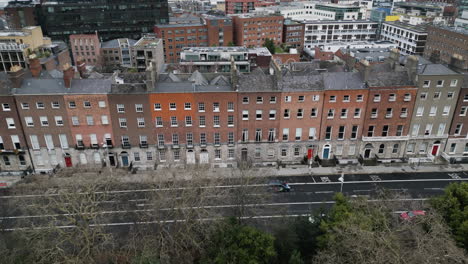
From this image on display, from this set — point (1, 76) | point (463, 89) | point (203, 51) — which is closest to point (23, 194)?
point (1, 76)

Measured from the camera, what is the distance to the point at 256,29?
465 feet

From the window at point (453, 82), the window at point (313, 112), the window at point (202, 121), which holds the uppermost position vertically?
the window at point (453, 82)

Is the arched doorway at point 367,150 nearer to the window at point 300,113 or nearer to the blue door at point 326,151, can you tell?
the blue door at point 326,151

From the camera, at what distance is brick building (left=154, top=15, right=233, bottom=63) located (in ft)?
427

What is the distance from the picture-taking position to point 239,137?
5947cm

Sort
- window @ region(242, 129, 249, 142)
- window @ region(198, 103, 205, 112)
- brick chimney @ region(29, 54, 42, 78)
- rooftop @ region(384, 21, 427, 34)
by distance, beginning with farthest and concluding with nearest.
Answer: rooftop @ region(384, 21, 427, 34) < window @ region(242, 129, 249, 142) < brick chimney @ region(29, 54, 42, 78) < window @ region(198, 103, 205, 112)

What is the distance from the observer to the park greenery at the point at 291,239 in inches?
1202

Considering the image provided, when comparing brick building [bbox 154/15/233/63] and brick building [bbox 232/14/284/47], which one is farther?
brick building [bbox 232/14/284/47]

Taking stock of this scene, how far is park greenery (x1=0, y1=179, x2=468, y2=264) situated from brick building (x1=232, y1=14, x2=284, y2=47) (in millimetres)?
108030

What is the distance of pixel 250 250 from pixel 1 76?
163 feet

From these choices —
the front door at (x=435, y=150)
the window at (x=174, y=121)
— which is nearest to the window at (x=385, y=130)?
the front door at (x=435, y=150)

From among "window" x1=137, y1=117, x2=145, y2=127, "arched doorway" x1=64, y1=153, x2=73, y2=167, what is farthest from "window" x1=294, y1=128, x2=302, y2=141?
"arched doorway" x1=64, y1=153, x2=73, y2=167

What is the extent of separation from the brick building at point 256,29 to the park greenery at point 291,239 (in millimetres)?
108030

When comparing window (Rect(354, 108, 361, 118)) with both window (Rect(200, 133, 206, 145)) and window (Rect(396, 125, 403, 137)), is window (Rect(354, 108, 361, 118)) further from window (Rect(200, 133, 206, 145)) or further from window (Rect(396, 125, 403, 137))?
window (Rect(200, 133, 206, 145))
